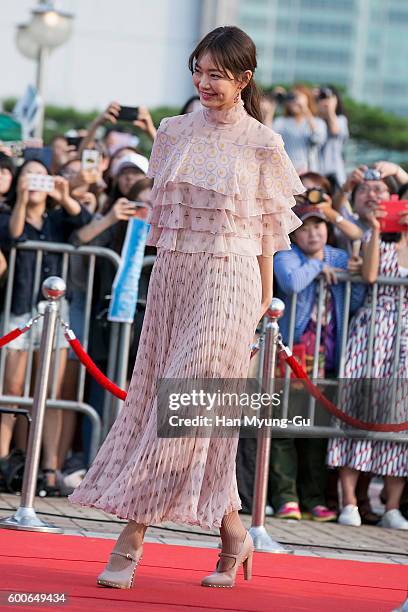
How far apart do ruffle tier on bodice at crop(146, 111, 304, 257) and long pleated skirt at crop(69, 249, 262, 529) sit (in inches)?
3.2

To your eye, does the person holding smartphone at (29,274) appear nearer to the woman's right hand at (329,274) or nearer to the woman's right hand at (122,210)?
the woman's right hand at (122,210)

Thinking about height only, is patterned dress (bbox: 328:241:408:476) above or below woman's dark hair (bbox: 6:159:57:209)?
below

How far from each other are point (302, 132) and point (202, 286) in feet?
21.5

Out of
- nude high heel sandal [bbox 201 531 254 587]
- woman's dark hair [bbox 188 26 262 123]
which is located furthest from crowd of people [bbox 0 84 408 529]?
woman's dark hair [bbox 188 26 262 123]

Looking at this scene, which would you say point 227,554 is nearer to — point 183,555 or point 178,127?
point 183,555

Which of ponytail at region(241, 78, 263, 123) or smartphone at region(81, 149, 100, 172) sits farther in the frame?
smartphone at region(81, 149, 100, 172)

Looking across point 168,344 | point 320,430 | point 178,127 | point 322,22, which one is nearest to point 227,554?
point 168,344

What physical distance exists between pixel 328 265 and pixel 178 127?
3480 mm

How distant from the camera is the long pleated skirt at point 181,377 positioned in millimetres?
5746

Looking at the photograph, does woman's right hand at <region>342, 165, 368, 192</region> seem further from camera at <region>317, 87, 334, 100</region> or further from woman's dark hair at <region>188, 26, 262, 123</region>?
woman's dark hair at <region>188, 26, 262, 123</region>

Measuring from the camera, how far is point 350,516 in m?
9.13

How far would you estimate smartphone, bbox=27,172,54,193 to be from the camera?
9281 mm

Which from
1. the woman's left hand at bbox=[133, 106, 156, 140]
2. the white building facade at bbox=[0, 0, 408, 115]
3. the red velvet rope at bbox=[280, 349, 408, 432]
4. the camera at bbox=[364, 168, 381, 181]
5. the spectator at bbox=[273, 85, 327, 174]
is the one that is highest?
the white building facade at bbox=[0, 0, 408, 115]

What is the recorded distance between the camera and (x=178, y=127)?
5930 mm
